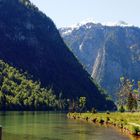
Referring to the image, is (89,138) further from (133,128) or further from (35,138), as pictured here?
(133,128)

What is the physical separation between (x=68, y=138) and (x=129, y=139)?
437 inches

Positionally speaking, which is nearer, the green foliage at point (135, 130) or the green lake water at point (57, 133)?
the green lake water at point (57, 133)

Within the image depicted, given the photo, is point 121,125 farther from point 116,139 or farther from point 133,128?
point 116,139

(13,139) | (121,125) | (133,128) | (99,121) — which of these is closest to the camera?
(13,139)

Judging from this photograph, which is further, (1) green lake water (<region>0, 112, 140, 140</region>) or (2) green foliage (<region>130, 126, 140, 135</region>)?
(2) green foliage (<region>130, 126, 140, 135</region>)

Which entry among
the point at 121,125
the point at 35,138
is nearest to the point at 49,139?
the point at 35,138

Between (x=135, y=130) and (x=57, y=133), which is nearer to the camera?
(x=57, y=133)

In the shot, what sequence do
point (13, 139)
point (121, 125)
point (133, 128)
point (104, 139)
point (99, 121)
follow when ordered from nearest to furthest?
point (13, 139), point (104, 139), point (133, 128), point (121, 125), point (99, 121)

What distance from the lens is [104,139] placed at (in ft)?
251

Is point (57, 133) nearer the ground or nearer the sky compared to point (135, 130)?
nearer the ground

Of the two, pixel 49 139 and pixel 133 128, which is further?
pixel 133 128

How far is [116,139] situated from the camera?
255ft

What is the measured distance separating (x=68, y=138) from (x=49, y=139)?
4.35m

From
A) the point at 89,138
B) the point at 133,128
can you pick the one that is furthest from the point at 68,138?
the point at 133,128
